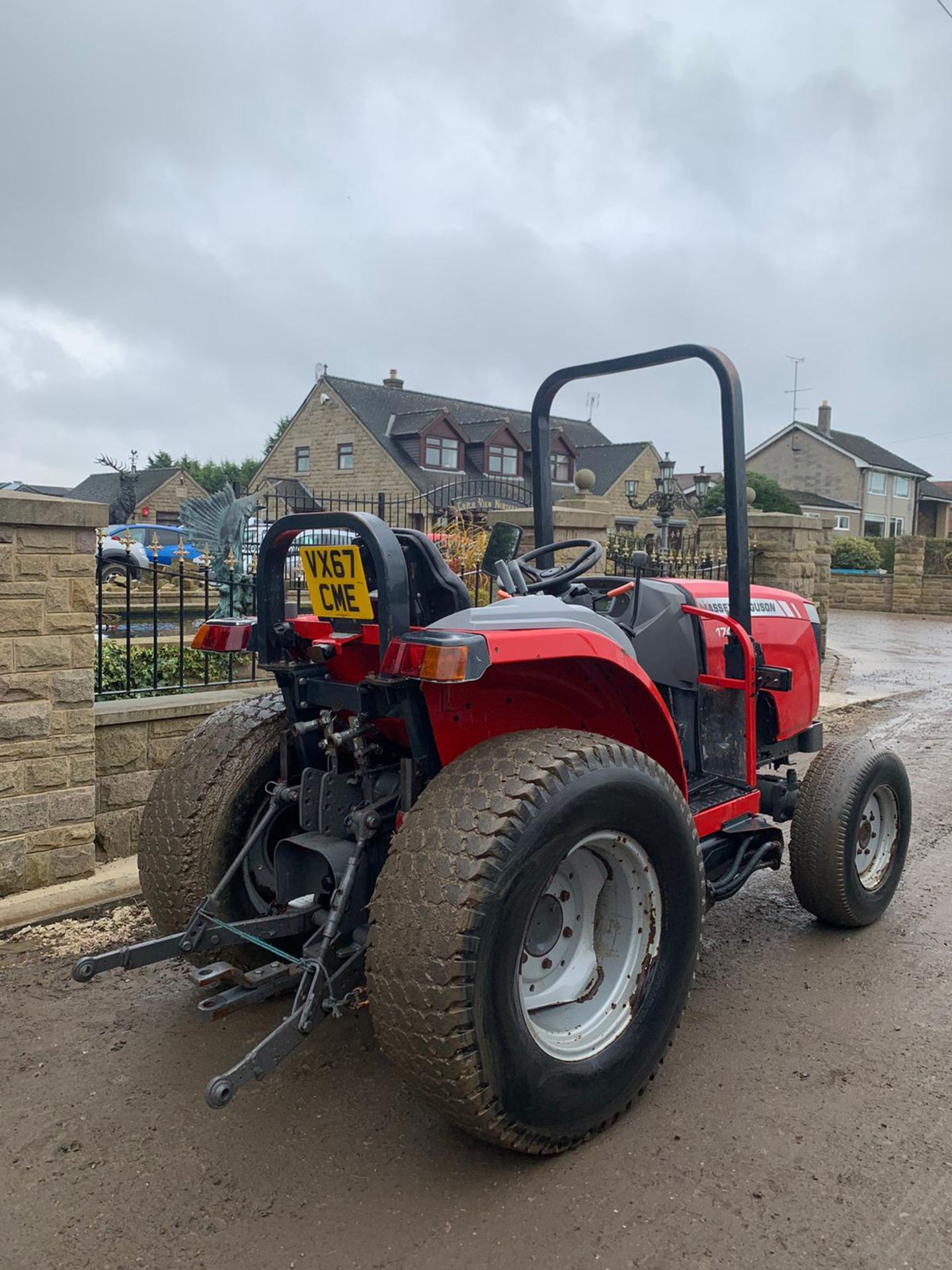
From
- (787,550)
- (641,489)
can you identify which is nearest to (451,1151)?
(787,550)

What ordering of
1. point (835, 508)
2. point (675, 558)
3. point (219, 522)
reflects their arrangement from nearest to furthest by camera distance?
point (219, 522)
point (675, 558)
point (835, 508)

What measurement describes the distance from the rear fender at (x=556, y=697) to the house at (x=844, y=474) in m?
46.4

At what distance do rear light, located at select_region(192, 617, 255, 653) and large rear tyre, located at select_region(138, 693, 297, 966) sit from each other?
0.30m

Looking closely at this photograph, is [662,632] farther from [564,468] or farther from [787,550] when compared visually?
[564,468]

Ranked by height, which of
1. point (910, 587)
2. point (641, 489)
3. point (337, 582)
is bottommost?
point (337, 582)

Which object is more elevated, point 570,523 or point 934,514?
point 934,514

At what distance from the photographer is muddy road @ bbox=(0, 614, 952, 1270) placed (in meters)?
2.32

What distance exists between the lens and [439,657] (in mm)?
2375

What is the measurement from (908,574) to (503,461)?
1708 cm

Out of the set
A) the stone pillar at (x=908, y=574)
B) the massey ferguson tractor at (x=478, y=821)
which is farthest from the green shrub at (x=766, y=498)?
the massey ferguson tractor at (x=478, y=821)

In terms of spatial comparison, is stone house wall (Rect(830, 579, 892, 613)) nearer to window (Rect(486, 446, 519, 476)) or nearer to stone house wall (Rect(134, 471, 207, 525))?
window (Rect(486, 446, 519, 476))

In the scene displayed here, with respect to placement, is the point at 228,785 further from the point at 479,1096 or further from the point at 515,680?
the point at 479,1096

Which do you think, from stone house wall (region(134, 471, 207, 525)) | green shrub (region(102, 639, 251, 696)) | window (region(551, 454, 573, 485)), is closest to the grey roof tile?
window (region(551, 454, 573, 485))

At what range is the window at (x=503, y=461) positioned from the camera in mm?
38250
